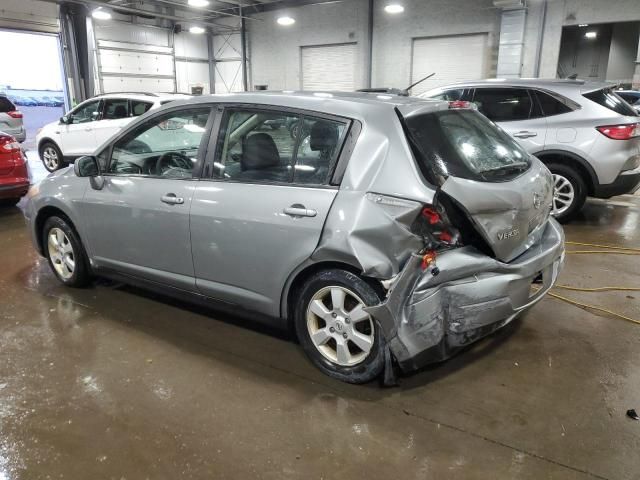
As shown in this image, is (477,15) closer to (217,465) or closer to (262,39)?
(262,39)

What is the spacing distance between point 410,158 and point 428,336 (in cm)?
90

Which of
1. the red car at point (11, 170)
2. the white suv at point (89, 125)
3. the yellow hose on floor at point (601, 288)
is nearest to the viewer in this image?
the yellow hose on floor at point (601, 288)

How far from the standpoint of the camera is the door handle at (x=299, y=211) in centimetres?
264

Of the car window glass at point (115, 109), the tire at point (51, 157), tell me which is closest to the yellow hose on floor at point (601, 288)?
the car window glass at point (115, 109)

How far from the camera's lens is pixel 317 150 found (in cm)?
276

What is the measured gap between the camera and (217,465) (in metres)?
2.20

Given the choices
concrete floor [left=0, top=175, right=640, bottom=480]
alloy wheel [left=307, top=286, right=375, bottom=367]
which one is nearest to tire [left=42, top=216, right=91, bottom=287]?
concrete floor [left=0, top=175, right=640, bottom=480]

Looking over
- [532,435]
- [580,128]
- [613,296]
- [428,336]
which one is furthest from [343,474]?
[580,128]

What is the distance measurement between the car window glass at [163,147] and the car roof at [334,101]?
20cm

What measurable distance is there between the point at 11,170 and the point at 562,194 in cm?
705

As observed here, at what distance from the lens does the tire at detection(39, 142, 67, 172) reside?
1066 centimetres

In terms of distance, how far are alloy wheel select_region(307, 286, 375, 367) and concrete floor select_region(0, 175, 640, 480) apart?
0.19 metres

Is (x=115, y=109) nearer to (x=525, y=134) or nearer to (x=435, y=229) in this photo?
(x=525, y=134)

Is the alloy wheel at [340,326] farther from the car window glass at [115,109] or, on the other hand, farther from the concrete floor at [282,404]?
the car window glass at [115,109]
